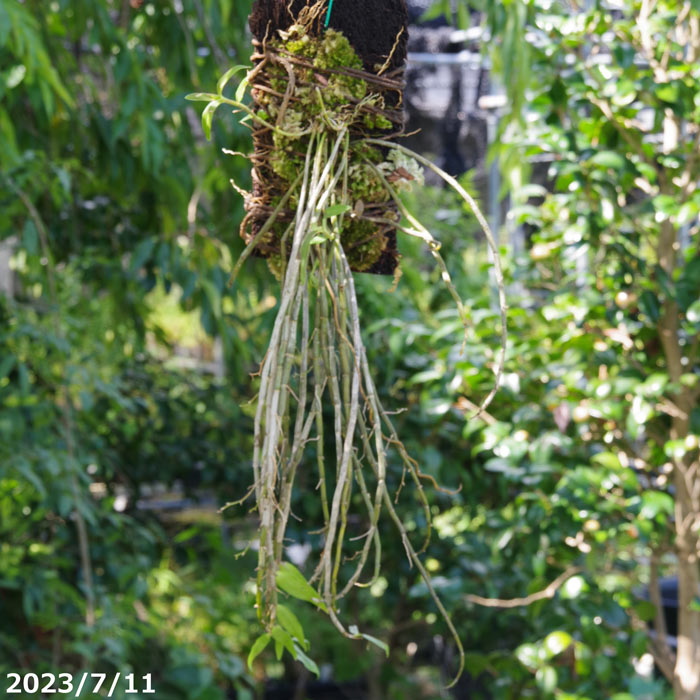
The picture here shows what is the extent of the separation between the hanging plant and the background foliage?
33.3 inches

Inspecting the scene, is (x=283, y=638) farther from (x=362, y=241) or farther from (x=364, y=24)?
(x=364, y=24)

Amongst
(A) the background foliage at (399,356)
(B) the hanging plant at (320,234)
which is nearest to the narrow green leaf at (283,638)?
(B) the hanging plant at (320,234)

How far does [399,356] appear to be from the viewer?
202 cm

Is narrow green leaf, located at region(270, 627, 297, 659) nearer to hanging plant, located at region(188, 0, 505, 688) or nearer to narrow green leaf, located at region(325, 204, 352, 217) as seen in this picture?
hanging plant, located at region(188, 0, 505, 688)

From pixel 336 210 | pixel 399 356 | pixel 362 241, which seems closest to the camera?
pixel 336 210

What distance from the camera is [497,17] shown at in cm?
176

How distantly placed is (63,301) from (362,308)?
0.70 metres

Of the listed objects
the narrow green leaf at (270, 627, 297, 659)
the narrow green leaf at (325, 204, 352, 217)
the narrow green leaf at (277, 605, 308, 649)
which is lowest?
the narrow green leaf at (277, 605, 308, 649)

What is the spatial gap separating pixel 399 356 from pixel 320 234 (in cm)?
142

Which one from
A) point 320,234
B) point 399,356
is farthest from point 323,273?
point 399,356

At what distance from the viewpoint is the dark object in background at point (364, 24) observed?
0.65m

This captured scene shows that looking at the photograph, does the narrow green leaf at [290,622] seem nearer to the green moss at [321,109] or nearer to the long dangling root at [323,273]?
the long dangling root at [323,273]

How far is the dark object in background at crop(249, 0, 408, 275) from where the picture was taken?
648 mm

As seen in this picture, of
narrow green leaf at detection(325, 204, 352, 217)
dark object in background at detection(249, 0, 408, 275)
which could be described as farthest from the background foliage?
narrow green leaf at detection(325, 204, 352, 217)
